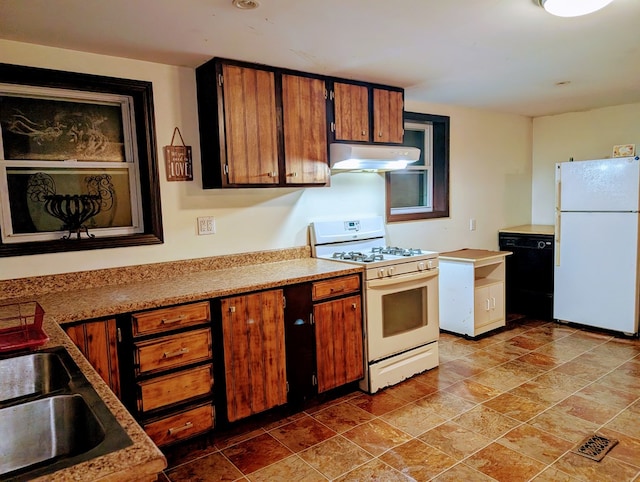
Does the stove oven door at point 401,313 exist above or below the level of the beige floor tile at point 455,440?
above

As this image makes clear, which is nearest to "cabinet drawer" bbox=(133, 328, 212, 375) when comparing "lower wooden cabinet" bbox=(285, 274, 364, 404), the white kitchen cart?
"lower wooden cabinet" bbox=(285, 274, 364, 404)

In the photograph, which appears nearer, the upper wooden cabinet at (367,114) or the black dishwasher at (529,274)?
the upper wooden cabinet at (367,114)

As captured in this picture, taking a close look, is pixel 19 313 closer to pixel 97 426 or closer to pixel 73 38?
pixel 97 426

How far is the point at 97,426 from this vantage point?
1.01 m

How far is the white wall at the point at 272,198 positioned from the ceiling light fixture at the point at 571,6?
1908 mm

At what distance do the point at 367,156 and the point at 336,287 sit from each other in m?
0.96

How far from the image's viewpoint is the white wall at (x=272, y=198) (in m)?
2.47

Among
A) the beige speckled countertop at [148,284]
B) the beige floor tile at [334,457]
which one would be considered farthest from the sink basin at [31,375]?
the beige floor tile at [334,457]

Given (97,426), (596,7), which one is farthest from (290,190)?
(97,426)

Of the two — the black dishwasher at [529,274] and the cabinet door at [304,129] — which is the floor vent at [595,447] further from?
the black dishwasher at [529,274]

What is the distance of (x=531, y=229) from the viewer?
16.1ft

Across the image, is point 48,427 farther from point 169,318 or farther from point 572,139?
point 572,139

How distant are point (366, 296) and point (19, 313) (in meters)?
1.92

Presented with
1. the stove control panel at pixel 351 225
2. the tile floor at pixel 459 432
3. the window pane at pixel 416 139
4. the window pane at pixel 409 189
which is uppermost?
the window pane at pixel 416 139
